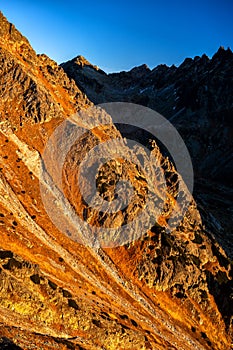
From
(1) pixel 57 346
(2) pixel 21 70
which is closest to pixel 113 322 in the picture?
(1) pixel 57 346

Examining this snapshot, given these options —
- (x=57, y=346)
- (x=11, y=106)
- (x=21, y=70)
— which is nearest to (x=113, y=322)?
(x=57, y=346)

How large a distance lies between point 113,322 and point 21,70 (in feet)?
259

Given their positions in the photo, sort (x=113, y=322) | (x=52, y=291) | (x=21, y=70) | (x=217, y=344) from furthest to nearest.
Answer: (x=21, y=70), (x=217, y=344), (x=113, y=322), (x=52, y=291)

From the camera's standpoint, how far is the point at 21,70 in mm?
104188

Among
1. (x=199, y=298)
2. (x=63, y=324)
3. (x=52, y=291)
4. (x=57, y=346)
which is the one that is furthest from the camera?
(x=199, y=298)

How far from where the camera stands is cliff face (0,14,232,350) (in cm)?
5072

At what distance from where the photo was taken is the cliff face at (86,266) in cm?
5072

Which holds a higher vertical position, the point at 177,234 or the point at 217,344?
the point at 177,234

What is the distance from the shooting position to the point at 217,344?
245ft

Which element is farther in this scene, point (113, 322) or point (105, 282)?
point (105, 282)

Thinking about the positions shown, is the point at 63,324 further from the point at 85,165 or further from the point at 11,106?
the point at 11,106

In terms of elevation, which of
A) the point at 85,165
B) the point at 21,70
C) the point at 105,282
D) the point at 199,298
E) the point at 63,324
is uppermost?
the point at 21,70

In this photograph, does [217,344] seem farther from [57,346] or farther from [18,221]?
[18,221]

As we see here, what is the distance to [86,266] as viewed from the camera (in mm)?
71062
